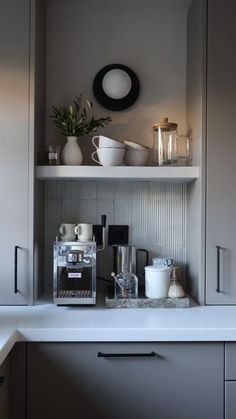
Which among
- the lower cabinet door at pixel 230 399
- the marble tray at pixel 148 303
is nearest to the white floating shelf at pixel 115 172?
the marble tray at pixel 148 303

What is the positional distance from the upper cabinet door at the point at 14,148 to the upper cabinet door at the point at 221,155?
790mm

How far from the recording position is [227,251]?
1.85 m

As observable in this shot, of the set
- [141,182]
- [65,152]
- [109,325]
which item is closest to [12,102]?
[65,152]

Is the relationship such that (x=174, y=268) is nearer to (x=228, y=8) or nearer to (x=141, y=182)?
(x=141, y=182)

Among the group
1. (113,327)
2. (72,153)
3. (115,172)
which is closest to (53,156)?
(72,153)

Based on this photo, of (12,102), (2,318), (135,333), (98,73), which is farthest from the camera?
(98,73)

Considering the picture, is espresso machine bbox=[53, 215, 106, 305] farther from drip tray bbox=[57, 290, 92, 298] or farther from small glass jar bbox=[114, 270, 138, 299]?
small glass jar bbox=[114, 270, 138, 299]

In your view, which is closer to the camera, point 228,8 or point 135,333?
point 135,333

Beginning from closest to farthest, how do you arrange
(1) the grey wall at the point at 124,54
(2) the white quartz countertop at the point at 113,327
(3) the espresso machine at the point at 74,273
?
A: 1. (2) the white quartz countertop at the point at 113,327
2. (3) the espresso machine at the point at 74,273
3. (1) the grey wall at the point at 124,54

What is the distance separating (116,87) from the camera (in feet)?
6.79

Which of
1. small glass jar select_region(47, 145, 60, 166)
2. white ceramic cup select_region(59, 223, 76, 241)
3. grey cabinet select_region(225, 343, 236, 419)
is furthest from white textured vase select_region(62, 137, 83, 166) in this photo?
grey cabinet select_region(225, 343, 236, 419)

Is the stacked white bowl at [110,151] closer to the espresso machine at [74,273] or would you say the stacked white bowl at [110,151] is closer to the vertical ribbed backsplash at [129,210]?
the vertical ribbed backsplash at [129,210]

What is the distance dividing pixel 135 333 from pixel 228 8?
55.5 inches

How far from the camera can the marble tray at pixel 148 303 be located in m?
1.81
